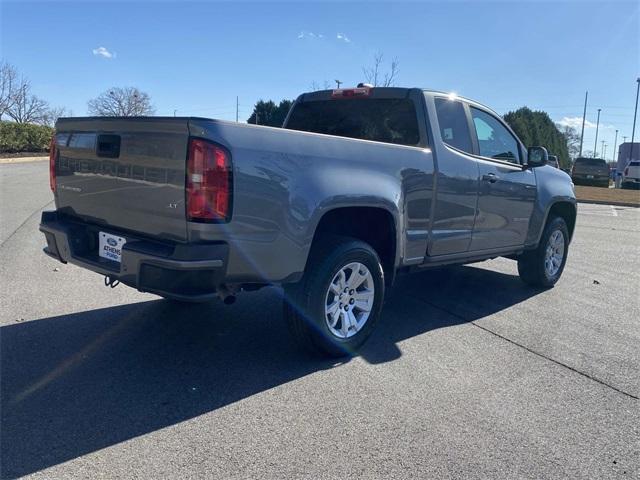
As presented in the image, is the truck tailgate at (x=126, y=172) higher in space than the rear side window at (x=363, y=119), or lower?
lower

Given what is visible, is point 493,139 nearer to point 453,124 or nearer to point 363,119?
point 453,124

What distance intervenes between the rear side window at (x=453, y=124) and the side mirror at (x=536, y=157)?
3.58ft

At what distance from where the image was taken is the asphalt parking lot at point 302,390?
2824 millimetres

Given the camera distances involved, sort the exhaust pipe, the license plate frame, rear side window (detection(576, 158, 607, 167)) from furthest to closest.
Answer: rear side window (detection(576, 158, 607, 167)) < the license plate frame < the exhaust pipe

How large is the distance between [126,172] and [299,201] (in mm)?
1097

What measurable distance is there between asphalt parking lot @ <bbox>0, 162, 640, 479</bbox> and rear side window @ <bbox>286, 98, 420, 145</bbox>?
5.53 ft

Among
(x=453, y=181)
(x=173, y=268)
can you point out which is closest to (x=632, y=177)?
(x=453, y=181)

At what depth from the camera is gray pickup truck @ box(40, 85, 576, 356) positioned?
126 inches

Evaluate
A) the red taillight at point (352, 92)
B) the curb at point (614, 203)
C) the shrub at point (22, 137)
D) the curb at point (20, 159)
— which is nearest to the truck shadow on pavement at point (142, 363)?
the red taillight at point (352, 92)

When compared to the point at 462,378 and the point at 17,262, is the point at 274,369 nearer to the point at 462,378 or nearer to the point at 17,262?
the point at 462,378

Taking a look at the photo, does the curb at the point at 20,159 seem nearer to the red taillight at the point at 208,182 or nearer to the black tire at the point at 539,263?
the black tire at the point at 539,263

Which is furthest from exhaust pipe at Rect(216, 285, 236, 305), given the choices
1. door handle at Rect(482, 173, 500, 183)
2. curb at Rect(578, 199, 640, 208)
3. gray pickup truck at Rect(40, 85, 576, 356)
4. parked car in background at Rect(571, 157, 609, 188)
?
parked car in background at Rect(571, 157, 609, 188)

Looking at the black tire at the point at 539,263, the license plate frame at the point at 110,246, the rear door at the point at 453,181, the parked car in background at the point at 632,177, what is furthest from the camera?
the parked car in background at the point at 632,177

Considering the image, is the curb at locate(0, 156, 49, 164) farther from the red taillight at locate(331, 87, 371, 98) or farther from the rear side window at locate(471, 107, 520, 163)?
the rear side window at locate(471, 107, 520, 163)
